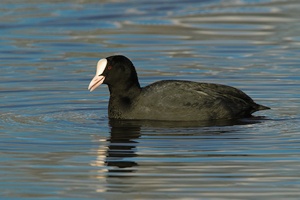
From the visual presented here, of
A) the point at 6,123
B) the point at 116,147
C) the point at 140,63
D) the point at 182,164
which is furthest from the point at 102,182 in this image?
the point at 140,63

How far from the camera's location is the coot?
38.8 ft

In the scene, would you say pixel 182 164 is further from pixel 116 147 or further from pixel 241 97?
pixel 241 97

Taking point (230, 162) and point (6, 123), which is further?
point (6, 123)

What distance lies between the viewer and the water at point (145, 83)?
8.71 meters

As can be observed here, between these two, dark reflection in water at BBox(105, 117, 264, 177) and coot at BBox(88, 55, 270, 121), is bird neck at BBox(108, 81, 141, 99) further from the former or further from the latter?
dark reflection in water at BBox(105, 117, 264, 177)

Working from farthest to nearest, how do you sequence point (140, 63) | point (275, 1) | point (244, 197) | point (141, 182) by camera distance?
point (275, 1)
point (140, 63)
point (141, 182)
point (244, 197)

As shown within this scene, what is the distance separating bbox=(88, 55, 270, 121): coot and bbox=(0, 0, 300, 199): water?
0.21 m

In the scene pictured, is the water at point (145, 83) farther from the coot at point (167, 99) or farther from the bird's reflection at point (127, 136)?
the coot at point (167, 99)

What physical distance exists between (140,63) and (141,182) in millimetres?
7095

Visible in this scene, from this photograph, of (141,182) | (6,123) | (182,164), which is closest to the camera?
(141,182)

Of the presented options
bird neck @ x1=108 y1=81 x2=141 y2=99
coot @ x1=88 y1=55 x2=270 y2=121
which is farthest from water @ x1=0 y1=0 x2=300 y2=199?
bird neck @ x1=108 y1=81 x2=141 y2=99

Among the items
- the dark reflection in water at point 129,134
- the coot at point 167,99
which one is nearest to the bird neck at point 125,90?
the coot at point 167,99

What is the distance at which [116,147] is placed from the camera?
409 inches

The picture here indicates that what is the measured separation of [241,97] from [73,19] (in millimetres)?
8073
